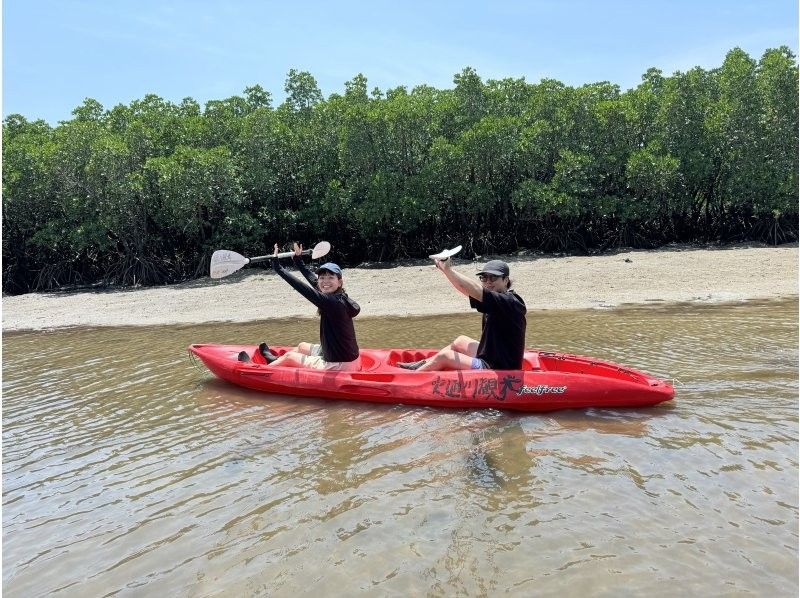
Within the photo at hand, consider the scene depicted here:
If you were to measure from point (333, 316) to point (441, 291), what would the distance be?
8548 millimetres

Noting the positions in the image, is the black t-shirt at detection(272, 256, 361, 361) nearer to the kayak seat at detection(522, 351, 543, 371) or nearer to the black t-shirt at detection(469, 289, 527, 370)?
the black t-shirt at detection(469, 289, 527, 370)

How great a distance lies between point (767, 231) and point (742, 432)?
58.4ft

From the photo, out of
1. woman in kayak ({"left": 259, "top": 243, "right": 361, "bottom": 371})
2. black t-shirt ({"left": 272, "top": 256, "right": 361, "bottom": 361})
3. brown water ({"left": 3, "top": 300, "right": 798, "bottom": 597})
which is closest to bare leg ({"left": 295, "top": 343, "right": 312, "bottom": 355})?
woman in kayak ({"left": 259, "top": 243, "right": 361, "bottom": 371})

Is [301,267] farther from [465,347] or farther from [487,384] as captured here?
[487,384]

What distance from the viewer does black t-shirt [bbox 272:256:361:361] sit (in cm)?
629

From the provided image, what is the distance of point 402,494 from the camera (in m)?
4.14

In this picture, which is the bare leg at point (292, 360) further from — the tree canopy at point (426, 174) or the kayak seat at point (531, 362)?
the tree canopy at point (426, 174)

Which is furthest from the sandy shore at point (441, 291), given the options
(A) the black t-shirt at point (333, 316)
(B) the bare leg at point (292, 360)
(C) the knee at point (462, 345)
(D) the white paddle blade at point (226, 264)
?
(C) the knee at point (462, 345)

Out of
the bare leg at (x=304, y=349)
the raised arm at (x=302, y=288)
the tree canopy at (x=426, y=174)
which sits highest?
the tree canopy at (x=426, y=174)

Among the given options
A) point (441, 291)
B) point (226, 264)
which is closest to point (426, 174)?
point (441, 291)

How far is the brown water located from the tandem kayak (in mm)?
145

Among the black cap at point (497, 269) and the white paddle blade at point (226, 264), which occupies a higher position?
the white paddle blade at point (226, 264)

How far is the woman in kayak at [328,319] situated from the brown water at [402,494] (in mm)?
571

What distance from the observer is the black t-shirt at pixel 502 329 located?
559cm
